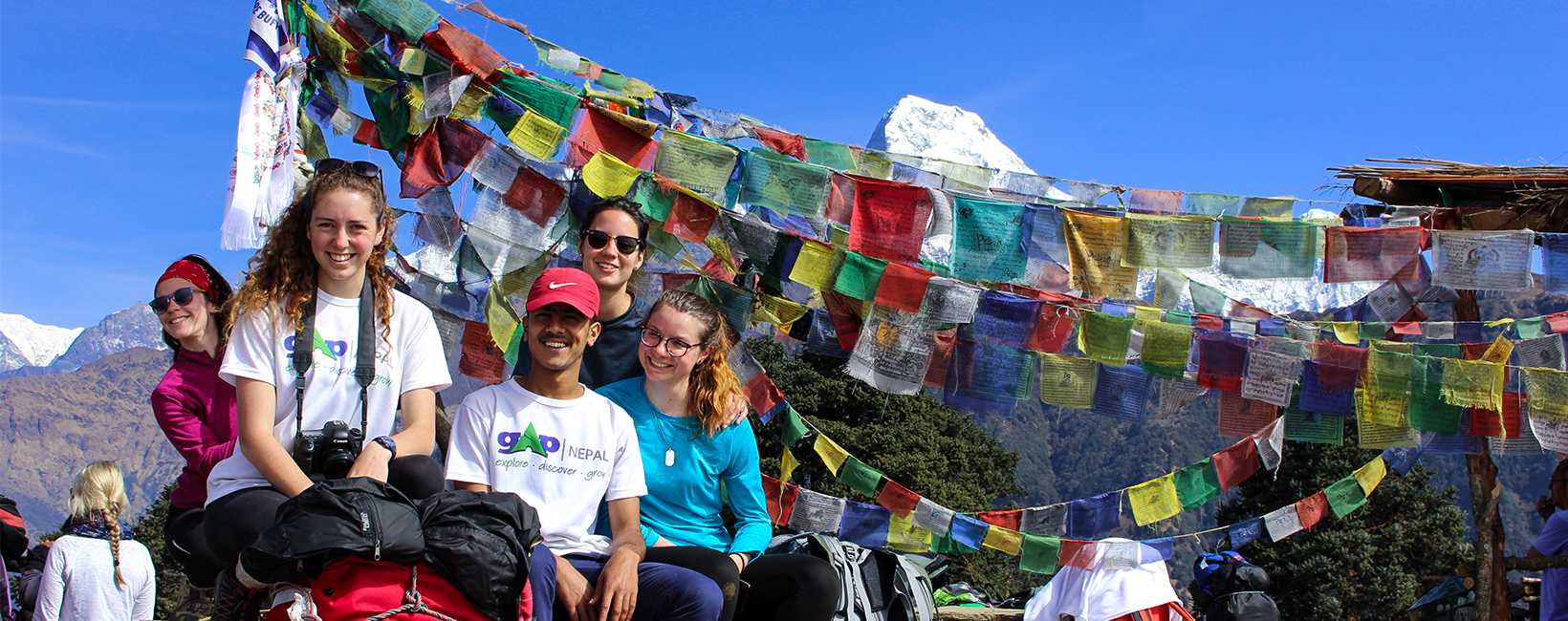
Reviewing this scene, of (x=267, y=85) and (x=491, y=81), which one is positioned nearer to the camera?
(x=267, y=85)

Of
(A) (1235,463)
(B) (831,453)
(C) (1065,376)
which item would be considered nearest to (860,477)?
(B) (831,453)

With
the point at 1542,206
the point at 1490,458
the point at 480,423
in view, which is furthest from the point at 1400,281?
the point at 480,423

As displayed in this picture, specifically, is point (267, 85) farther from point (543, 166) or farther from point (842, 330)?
point (842, 330)

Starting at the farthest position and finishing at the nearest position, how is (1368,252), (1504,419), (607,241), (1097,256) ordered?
(1368,252)
(1504,419)
(1097,256)
(607,241)

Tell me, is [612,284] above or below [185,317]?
above

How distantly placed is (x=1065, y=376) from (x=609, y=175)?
2.56 meters

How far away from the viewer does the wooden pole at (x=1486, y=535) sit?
675 cm

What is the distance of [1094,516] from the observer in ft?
20.2

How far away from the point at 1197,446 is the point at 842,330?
375ft

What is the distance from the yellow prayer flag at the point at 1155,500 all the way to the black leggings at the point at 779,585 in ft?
12.3

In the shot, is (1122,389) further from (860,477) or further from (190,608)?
(190,608)

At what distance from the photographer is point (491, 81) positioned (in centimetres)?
445

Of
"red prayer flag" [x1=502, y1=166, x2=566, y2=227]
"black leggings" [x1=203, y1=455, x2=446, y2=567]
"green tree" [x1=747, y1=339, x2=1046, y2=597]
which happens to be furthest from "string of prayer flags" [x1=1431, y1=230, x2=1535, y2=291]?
"green tree" [x1=747, y1=339, x2=1046, y2=597]

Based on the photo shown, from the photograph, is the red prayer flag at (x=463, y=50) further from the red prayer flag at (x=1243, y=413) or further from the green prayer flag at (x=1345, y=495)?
the green prayer flag at (x=1345, y=495)
